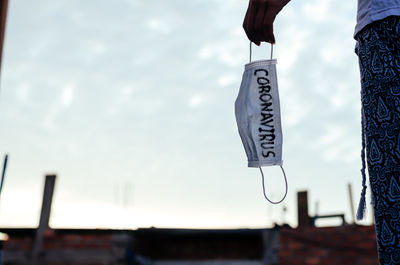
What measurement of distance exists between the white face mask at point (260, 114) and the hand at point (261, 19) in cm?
17

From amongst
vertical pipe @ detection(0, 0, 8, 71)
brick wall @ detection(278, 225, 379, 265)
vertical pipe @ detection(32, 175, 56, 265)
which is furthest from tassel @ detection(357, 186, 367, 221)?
vertical pipe @ detection(32, 175, 56, 265)

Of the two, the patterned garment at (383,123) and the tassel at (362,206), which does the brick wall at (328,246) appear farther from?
the patterned garment at (383,123)

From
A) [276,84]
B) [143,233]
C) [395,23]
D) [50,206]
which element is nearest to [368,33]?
[395,23]

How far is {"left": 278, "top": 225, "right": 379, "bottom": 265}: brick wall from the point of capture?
8352mm

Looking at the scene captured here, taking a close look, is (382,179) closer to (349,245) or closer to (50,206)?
(349,245)

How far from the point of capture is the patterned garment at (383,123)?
130cm

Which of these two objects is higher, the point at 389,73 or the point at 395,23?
the point at 395,23

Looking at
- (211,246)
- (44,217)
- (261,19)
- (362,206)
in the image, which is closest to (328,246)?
(211,246)

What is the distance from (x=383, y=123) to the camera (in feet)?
4.47

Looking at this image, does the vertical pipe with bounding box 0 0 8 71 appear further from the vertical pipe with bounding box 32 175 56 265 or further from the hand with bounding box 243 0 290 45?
the vertical pipe with bounding box 32 175 56 265

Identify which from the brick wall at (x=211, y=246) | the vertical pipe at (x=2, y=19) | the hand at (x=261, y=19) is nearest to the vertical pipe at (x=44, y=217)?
the brick wall at (x=211, y=246)

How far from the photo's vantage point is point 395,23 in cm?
141

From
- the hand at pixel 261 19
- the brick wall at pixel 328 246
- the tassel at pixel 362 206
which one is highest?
the hand at pixel 261 19

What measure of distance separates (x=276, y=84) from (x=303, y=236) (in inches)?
284
